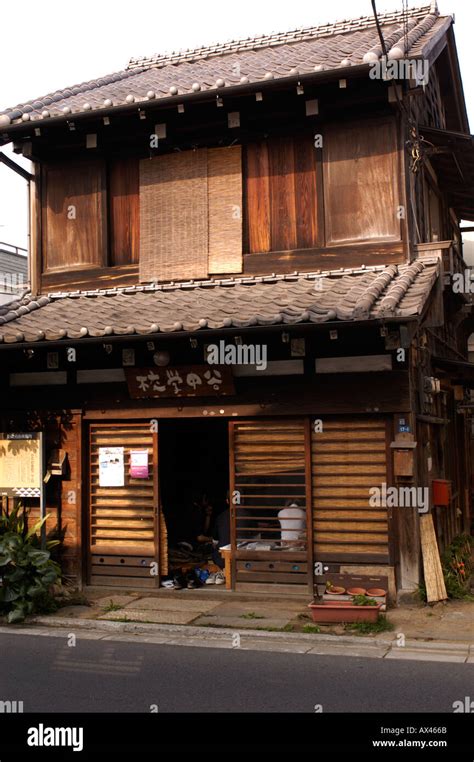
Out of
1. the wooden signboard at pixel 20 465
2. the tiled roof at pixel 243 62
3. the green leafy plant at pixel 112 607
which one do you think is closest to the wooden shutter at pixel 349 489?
the green leafy plant at pixel 112 607

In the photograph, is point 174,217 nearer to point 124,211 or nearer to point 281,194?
point 124,211

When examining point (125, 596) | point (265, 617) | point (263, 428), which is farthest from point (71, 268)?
point (265, 617)

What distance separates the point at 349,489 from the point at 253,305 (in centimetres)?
318

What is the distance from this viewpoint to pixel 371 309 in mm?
10609

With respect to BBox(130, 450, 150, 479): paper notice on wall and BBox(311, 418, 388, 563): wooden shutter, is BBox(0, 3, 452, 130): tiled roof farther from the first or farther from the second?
BBox(130, 450, 150, 479): paper notice on wall

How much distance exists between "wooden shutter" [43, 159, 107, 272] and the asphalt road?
7660 mm

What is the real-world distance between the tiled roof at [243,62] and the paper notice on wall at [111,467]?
A: 5.84m

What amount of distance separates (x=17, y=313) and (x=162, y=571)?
5130 mm

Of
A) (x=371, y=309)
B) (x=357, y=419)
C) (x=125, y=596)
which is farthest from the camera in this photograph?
(x=125, y=596)

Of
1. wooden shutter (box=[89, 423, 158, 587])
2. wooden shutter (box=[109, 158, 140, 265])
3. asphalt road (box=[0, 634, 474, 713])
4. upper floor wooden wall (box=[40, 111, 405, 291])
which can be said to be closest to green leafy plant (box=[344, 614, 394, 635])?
asphalt road (box=[0, 634, 474, 713])

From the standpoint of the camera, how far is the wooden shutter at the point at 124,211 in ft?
48.3

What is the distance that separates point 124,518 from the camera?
1321 centimetres

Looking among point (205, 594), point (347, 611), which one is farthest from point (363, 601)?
point (205, 594)
